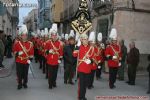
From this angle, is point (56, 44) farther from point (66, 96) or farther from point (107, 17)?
point (107, 17)

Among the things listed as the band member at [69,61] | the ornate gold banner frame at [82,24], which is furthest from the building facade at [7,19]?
the band member at [69,61]

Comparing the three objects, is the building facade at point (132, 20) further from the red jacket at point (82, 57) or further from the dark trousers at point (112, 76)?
the red jacket at point (82, 57)

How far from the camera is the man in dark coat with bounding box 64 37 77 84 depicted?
17172 mm

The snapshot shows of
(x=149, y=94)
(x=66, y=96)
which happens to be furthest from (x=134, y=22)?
(x=66, y=96)

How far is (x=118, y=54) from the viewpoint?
1636 cm

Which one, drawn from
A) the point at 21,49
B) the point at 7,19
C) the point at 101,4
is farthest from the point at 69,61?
the point at 7,19

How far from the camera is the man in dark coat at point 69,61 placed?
17172 mm

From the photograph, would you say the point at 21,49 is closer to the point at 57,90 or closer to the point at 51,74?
the point at 51,74

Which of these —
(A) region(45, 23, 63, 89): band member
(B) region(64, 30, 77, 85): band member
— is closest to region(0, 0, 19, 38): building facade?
(B) region(64, 30, 77, 85): band member

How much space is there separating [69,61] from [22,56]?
9.67ft

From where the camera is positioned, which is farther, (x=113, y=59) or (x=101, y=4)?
(x=101, y=4)

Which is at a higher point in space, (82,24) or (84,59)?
(82,24)

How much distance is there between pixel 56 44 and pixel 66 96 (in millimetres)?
2809

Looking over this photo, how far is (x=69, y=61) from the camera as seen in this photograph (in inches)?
682
